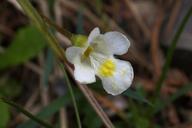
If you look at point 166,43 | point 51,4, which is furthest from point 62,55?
point 166,43

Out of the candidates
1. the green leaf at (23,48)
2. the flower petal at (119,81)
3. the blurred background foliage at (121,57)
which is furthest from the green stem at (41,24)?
the green leaf at (23,48)

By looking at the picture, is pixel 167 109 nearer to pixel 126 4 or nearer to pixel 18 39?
pixel 126 4

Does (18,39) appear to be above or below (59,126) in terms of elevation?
above

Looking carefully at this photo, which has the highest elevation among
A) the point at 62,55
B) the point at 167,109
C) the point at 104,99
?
the point at 62,55

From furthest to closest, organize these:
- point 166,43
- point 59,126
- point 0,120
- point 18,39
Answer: point 166,43 < point 18,39 < point 59,126 < point 0,120

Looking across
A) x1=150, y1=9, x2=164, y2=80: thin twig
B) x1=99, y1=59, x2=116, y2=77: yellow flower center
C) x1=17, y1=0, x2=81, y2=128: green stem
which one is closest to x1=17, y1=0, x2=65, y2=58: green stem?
x1=17, y1=0, x2=81, y2=128: green stem

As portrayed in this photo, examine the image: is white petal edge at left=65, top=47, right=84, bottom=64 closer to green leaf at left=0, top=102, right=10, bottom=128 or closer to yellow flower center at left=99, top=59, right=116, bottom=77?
yellow flower center at left=99, top=59, right=116, bottom=77

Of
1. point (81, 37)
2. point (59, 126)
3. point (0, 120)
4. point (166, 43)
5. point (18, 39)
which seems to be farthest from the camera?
point (166, 43)
